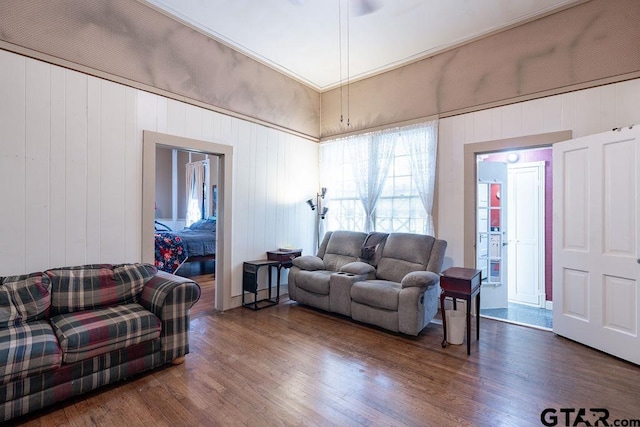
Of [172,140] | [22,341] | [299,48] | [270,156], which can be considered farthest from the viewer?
[270,156]

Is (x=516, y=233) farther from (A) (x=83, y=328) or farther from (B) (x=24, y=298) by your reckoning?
(B) (x=24, y=298)

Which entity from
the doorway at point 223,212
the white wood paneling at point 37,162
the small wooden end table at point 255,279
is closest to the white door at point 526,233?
the small wooden end table at point 255,279

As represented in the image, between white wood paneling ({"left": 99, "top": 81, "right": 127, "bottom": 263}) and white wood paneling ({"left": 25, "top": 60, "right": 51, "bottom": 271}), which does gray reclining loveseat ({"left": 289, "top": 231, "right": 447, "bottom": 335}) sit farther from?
white wood paneling ({"left": 25, "top": 60, "right": 51, "bottom": 271})

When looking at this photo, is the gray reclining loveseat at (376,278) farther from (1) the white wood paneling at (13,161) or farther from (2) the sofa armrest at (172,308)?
(1) the white wood paneling at (13,161)

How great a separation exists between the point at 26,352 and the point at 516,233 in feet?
18.7

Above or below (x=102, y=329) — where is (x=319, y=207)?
above

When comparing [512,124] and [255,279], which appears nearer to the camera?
[512,124]

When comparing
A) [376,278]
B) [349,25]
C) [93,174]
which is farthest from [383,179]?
[93,174]

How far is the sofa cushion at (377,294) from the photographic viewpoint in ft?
10.8

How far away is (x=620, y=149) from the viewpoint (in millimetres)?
2818

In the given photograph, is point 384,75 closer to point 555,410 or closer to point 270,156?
point 270,156

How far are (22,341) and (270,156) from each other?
3.38 meters

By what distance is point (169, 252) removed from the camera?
17.1ft

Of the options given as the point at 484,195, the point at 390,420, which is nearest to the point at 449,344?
the point at 390,420
